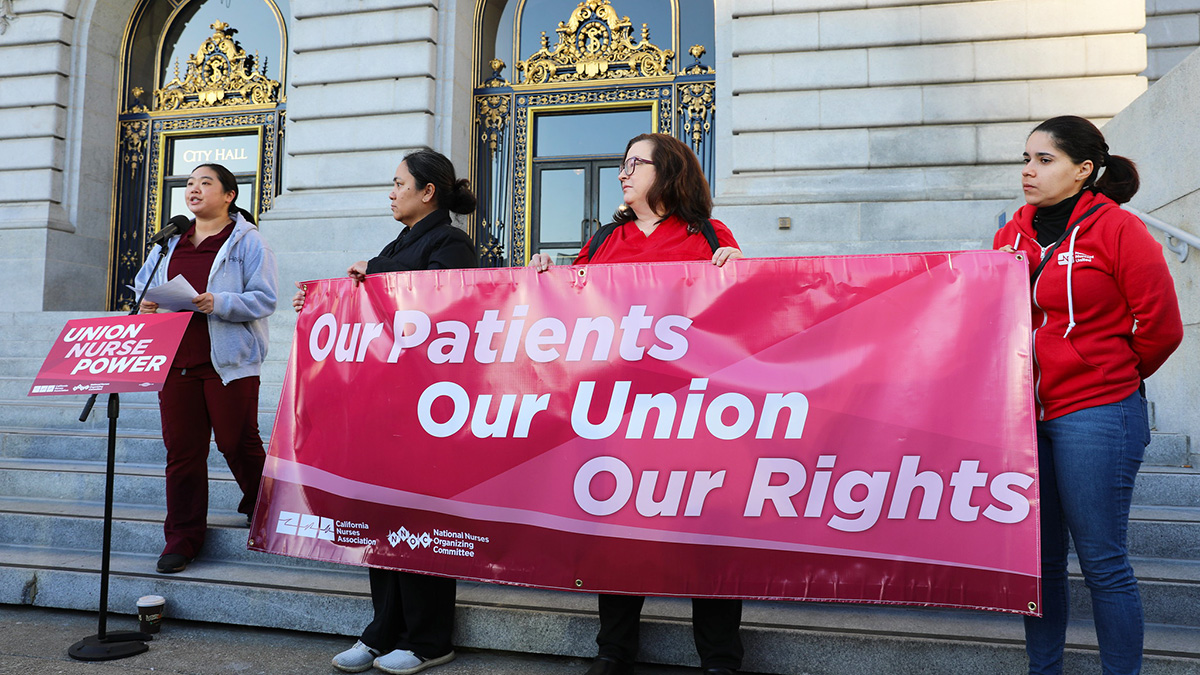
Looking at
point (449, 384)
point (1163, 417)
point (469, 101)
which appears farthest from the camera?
point (469, 101)

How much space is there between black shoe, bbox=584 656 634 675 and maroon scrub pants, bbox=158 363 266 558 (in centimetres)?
232

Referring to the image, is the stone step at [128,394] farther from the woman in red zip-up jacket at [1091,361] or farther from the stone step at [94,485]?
the woman in red zip-up jacket at [1091,361]

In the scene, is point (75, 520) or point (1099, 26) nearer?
point (75, 520)

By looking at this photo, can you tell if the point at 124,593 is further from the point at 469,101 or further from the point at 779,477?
the point at 469,101

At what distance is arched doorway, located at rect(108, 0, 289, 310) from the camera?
40.9 ft

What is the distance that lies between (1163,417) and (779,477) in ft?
13.0

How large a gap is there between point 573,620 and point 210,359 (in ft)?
7.86

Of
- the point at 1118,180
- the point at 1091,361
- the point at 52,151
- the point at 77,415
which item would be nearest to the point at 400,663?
the point at 1091,361

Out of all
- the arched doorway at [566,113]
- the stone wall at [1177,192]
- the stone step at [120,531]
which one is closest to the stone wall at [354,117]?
the arched doorway at [566,113]

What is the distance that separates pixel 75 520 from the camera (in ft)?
14.8

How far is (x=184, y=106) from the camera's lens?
504 inches

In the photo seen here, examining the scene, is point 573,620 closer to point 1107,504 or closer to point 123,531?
point 1107,504

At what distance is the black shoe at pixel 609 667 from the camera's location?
9.95ft

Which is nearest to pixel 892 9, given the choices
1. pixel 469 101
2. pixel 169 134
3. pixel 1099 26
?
pixel 1099 26
